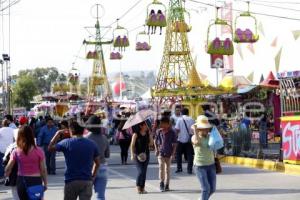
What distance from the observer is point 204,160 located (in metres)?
11.1

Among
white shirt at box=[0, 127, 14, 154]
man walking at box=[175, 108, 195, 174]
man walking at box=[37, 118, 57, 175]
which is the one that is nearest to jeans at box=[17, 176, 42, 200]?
white shirt at box=[0, 127, 14, 154]

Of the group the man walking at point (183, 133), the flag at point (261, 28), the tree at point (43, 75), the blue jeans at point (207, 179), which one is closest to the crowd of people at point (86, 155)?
the blue jeans at point (207, 179)

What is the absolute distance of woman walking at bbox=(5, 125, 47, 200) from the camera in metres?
8.67

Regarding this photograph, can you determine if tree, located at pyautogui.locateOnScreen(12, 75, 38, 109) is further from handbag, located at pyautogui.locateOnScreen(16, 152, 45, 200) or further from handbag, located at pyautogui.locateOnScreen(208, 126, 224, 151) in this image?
handbag, located at pyautogui.locateOnScreen(16, 152, 45, 200)

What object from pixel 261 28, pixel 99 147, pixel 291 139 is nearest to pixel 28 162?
pixel 99 147

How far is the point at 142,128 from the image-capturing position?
539 inches

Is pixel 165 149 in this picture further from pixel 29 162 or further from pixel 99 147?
pixel 29 162

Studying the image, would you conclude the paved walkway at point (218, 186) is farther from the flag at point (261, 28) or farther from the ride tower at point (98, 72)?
the ride tower at point (98, 72)

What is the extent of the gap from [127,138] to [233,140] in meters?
3.54

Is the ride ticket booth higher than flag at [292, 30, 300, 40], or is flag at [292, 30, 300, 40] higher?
flag at [292, 30, 300, 40]

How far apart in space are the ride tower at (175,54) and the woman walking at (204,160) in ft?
68.2

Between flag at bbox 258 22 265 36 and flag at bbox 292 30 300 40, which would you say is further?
flag at bbox 258 22 265 36

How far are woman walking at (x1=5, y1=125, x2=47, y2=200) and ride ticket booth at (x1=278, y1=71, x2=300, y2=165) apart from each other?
9198 millimetres

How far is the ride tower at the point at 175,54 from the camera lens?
32688 mm
